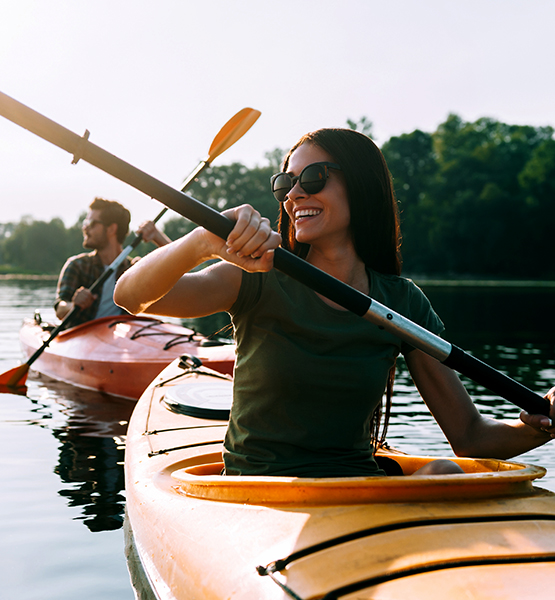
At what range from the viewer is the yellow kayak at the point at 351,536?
4.75 feet

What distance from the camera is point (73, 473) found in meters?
4.49

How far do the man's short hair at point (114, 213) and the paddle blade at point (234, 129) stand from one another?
16.6 ft

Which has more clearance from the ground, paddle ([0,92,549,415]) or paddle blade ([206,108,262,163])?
paddle blade ([206,108,262,163])

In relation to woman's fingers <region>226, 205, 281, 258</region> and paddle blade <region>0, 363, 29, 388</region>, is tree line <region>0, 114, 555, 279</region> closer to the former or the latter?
paddle blade <region>0, 363, 29, 388</region>

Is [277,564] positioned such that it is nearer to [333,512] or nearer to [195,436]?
[333,512]

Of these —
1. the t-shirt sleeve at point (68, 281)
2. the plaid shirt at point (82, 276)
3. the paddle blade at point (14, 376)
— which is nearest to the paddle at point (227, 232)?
the plaid shirt at point (82, 276)

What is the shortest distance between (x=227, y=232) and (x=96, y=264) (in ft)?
20.2

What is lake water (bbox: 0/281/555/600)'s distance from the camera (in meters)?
3.02

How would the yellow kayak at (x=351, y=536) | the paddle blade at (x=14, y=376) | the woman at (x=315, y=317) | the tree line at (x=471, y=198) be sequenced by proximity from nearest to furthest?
the yellow kayak at (x=351, y=536) → the woman at (x=315, y=317) → the paddle blade at (x=14, y=376) → the tree line at (x=471, y=198)

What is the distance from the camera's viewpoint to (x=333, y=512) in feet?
5.82

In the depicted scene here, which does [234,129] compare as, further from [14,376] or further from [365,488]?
[14,376]

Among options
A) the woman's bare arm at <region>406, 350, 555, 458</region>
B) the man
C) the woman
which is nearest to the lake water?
the man

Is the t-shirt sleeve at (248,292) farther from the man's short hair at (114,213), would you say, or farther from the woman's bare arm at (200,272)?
the man's short hair at (114,213)

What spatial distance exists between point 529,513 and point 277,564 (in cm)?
74
